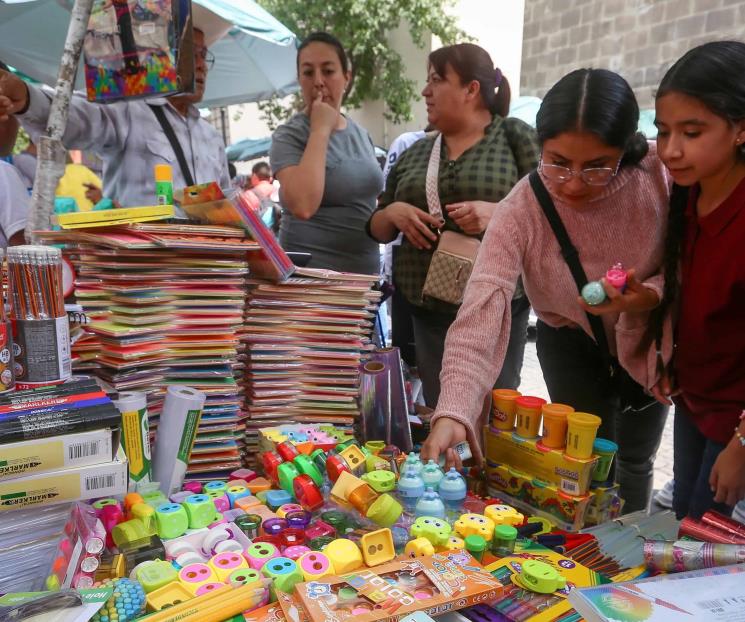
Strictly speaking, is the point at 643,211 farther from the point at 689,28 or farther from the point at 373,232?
the point at 689,28

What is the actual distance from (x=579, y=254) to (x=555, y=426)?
459 mm

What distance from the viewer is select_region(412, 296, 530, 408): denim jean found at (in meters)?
1.93

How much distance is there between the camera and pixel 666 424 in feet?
12.8

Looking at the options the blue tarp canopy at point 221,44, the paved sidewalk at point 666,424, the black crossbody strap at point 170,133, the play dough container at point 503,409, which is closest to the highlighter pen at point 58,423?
the play dough container at point 503,409

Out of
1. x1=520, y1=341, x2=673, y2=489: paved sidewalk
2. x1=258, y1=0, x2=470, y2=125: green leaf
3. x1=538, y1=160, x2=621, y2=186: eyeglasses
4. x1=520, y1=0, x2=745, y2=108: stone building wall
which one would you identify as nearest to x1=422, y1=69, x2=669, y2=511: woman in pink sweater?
x1=538, y1=160, x2=621, y2=186: eyeglasses

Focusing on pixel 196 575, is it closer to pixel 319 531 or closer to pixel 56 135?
pixel 319 531

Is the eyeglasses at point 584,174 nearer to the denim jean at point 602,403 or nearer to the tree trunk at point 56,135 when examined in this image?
the denim jean at point 602,403

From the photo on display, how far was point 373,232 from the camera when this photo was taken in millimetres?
2080

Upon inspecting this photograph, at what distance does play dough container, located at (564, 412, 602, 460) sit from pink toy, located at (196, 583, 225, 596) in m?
0.69

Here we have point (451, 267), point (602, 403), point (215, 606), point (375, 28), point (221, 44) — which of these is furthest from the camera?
point (375, 28)

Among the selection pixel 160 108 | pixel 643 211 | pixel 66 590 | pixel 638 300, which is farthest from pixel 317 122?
pixel 66 590

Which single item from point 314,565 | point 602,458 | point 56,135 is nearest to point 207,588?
point 314,565

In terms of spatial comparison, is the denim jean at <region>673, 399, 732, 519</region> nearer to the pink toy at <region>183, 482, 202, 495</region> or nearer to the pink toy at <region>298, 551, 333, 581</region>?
the pink toy at <region>298, 551, 333, 581</region>

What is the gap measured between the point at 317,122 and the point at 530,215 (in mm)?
971
